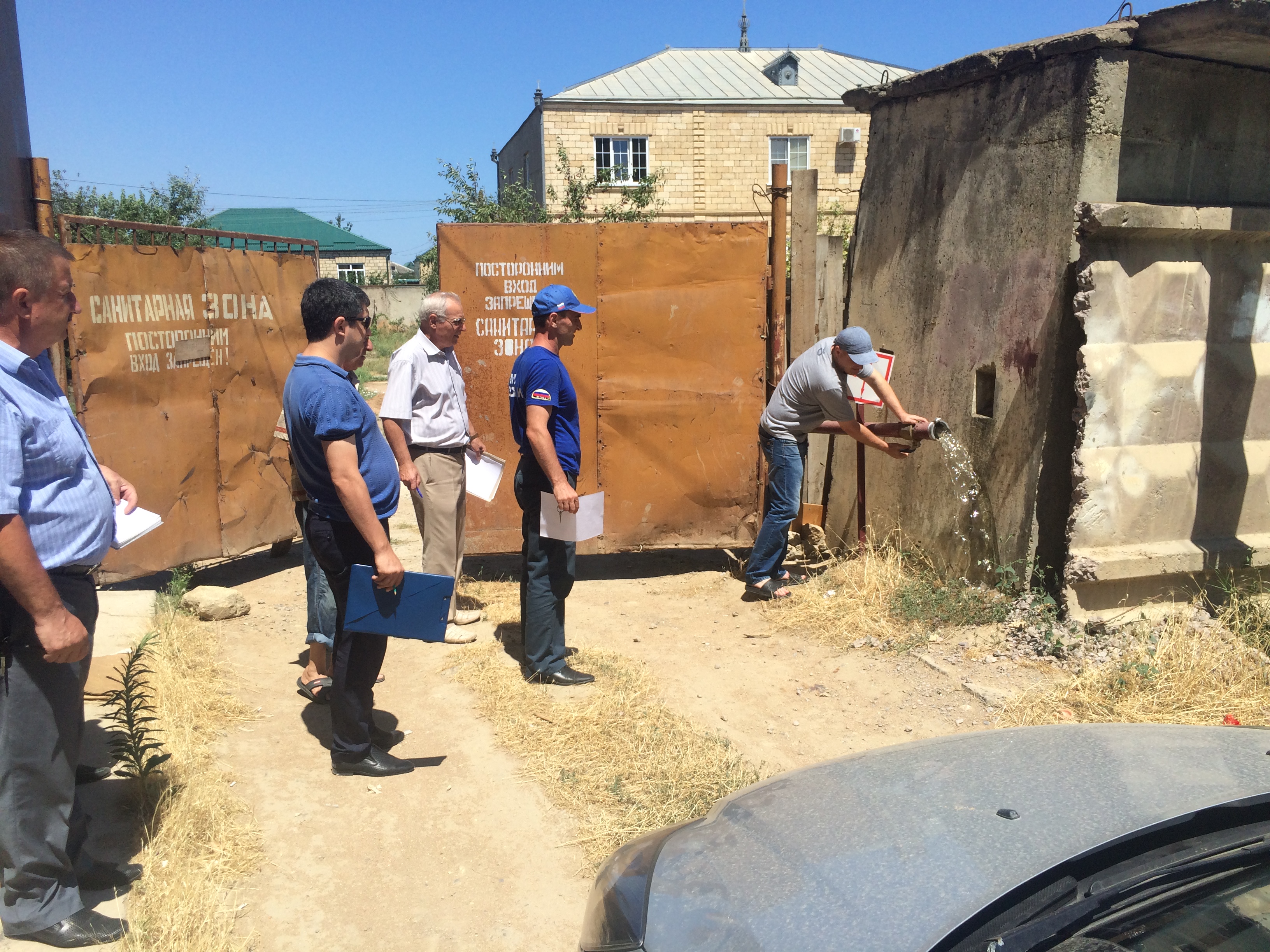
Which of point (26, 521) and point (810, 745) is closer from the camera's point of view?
point (26, 521)

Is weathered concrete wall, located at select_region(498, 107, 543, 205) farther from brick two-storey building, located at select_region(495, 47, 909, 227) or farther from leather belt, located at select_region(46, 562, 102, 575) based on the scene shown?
leather belt, located at select_region(46, 562, 102, 575)

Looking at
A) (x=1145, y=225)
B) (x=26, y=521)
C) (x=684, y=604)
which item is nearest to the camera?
(x=26, y=521)

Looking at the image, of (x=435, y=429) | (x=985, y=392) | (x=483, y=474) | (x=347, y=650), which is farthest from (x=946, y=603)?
(x=347, y=650)

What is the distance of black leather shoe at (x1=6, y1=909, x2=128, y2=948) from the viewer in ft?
8.71

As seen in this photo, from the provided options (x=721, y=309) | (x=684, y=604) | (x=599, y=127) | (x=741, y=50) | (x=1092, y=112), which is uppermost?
(x=741, y=50)

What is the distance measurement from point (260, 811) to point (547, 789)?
1.12 m

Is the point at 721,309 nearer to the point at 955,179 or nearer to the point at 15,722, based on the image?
the point at 955,179

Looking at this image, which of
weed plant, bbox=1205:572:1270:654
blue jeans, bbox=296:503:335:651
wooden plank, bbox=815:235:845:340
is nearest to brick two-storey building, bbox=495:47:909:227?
wooden plank, bbox=815:235:845:340

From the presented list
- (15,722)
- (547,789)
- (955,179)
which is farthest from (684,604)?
(15,722)

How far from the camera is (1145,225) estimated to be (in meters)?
4.57

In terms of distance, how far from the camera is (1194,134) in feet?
15.9

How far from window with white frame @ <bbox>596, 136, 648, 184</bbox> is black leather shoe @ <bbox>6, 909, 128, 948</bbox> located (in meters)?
27.5

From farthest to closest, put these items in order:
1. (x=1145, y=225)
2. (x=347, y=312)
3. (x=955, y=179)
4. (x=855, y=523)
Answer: (x=855, y=523)
(x=955, y=179)
(x=1145, y=225)
(x=347, y=312)

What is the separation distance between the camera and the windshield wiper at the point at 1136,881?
55.5 inches
